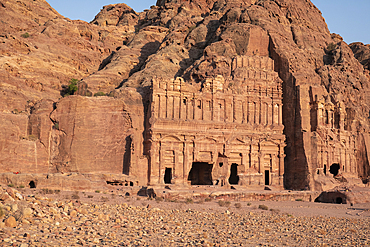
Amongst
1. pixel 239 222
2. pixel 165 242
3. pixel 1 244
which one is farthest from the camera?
pixel 239 222

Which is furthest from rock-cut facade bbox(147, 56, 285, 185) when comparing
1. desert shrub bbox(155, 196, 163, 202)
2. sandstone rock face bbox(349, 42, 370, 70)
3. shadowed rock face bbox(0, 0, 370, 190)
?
sandstone rock face bbox(349, 42, 370, 70)

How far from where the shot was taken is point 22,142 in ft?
132

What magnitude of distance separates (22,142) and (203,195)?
19.2 metres

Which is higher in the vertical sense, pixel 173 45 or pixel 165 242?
pixel 173 45

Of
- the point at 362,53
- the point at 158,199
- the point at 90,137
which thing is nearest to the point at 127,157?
the point at 90,137

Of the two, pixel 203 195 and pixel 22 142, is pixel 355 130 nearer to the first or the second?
pixel 203 195

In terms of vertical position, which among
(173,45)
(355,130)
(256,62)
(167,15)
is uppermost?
(167,15)

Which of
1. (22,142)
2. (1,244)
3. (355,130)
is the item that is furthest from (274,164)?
(1,244)

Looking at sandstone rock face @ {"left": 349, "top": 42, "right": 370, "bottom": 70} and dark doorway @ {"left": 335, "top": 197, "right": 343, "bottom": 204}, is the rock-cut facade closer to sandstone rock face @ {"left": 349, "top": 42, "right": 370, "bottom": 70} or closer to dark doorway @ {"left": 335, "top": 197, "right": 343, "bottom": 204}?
dark doorway @ {"left": 335, "top": 197, "right": 343, "bottom": 204}

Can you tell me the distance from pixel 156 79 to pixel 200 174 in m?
13.0

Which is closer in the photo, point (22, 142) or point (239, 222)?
point (239, 222)

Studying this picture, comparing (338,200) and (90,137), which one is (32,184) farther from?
(338,200)

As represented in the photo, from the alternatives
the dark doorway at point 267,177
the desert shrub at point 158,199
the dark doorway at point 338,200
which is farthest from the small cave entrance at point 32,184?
the dark doorway at point 338,200

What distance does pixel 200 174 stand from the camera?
49281mm
